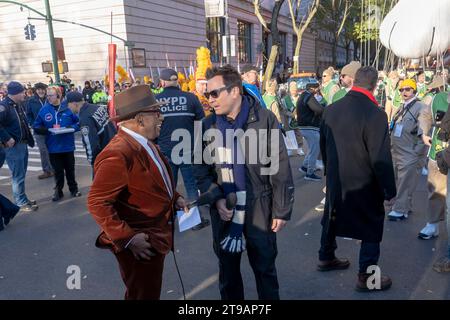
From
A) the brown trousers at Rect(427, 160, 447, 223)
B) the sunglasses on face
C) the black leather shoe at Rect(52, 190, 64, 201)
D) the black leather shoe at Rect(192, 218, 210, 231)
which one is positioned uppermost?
the sunglasses on face

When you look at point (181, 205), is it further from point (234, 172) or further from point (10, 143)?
point (10, 143)

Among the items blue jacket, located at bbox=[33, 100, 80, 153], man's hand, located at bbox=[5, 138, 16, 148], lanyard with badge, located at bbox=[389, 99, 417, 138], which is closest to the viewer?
lanyard with badge, located at bbox=[389, 99, 417, 138]

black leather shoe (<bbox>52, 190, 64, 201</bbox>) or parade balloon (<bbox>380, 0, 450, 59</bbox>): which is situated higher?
parade balloon (<bbox>380, 0, 450, 59</bbox>)

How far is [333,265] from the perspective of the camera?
3.88 m

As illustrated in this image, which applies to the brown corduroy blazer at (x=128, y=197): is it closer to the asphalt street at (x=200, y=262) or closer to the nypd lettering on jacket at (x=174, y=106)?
the asphalt street at (x=200, y=262)

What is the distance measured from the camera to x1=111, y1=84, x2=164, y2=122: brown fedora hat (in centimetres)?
242

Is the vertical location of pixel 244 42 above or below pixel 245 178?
above

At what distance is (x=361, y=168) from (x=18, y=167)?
5.51m

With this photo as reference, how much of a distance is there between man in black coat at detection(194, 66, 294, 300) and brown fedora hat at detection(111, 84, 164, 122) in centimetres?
50

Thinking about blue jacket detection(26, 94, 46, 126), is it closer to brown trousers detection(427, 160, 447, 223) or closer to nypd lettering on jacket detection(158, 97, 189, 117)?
nypd lettering on jacket detection(158, 97, 189, 117)

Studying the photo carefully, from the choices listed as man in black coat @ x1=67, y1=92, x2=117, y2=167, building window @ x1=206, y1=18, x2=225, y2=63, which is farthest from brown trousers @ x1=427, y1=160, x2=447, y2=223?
building window @ x1=206, y1=18, x2=225, y2=63

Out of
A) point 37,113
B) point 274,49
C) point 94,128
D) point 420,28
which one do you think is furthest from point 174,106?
point 274,49

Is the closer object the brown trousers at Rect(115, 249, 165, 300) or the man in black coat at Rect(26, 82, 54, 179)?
the brown trousers at Rect(115, 249, 165, 300)
